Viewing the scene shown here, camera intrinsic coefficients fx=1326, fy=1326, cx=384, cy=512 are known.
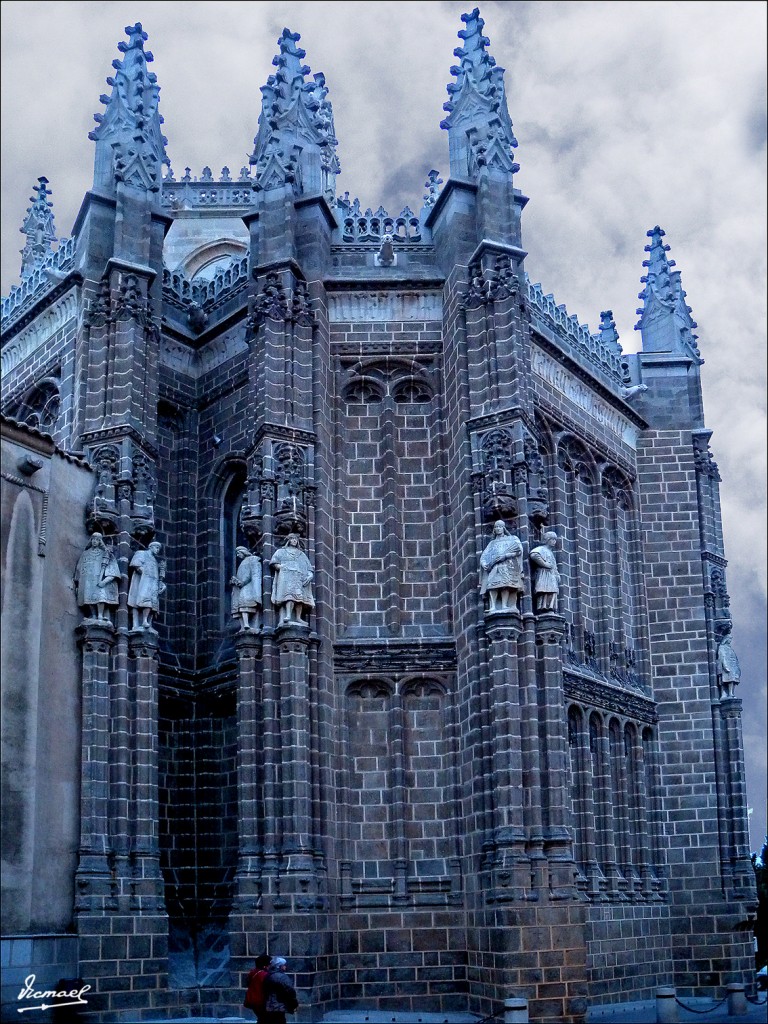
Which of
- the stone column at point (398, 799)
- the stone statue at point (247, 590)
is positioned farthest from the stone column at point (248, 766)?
the stone column at point (398, 799)

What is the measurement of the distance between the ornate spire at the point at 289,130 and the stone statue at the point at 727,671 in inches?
612

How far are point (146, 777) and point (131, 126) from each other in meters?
14.4

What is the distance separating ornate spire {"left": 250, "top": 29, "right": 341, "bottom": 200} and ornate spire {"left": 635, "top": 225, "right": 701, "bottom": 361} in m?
12.4

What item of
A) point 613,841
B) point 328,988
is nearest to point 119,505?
point 328,988

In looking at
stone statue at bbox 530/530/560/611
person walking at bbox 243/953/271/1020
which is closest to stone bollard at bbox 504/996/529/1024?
person walking at bbox 243/953/271/1020

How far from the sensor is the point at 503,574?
84.1 feet

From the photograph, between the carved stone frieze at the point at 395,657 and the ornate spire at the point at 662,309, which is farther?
the ornate spire at the point at 662,309

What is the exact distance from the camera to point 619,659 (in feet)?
109

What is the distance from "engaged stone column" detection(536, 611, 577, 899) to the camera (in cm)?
2447

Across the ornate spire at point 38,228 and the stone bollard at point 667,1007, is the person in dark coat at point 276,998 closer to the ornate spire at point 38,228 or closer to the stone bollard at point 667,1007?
the stone bollard at point 667,1007

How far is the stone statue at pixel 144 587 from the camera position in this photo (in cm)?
2600

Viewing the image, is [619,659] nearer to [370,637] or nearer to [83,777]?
[370,637]

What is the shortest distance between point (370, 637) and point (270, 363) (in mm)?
6017

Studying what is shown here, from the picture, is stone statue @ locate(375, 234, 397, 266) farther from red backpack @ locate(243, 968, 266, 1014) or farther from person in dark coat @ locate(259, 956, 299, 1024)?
person in dark coat @ locate(259, 956, 299, 1024)
